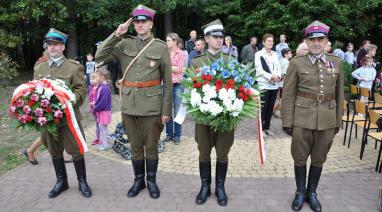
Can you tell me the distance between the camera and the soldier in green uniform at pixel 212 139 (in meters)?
4.51

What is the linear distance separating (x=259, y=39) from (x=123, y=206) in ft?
48.3

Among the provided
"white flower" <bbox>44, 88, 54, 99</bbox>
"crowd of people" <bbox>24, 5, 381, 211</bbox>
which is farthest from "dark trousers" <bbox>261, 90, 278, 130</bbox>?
"white flower" <bbox>44, 88, 54, 99</bbox>

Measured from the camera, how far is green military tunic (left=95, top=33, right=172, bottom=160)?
4.64 meters

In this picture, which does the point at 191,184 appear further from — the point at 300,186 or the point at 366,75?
the point at 366,75

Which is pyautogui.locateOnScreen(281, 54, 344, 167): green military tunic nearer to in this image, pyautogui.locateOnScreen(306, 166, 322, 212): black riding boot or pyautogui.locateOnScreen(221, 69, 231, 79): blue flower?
pyautogui.locateOnScreen(306, 166, 322, 212): black riding boot

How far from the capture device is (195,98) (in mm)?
4141

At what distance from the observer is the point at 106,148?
6918 mm

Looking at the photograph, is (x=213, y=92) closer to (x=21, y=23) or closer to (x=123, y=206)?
(x=123, y=206)

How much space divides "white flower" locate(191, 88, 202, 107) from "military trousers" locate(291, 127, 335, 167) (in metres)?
1.24

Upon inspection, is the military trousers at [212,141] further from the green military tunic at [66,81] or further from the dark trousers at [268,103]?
the dark trousers at [268,103]

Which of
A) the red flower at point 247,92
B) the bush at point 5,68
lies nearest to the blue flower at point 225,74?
the red flower at point 247,92

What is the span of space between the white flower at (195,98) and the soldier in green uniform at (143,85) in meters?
0.61

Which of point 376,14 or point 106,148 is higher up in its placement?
point 376,14

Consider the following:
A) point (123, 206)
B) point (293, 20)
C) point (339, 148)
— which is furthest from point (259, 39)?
point (123, 206)
